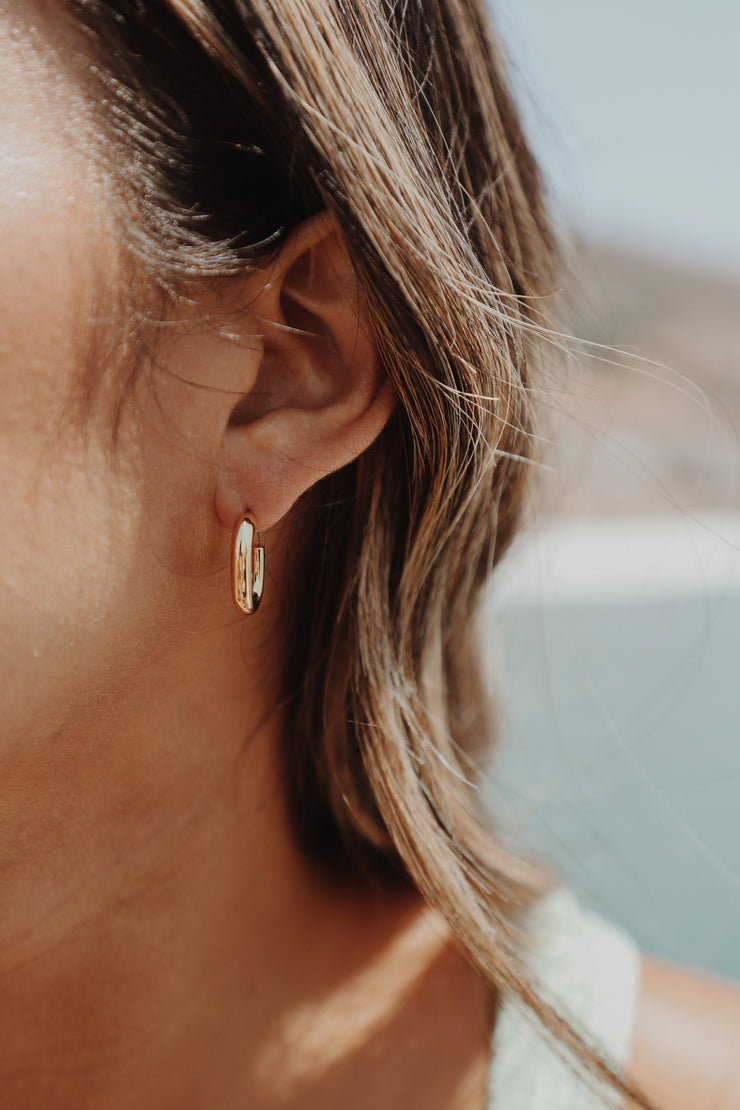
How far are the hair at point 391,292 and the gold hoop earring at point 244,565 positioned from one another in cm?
14

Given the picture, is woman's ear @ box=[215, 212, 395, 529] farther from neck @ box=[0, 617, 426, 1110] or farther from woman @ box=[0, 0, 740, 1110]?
neck @ box=[0, 617, 426, 1110]

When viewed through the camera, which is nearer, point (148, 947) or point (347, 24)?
point (347, 24)

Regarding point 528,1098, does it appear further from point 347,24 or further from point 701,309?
point 701,309

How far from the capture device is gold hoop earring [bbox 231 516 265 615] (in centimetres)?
72

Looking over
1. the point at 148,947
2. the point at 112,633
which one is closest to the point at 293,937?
the point at 148,947

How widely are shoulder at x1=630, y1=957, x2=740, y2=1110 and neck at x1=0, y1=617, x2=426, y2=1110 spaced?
0.98 ft

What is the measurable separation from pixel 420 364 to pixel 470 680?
0.50 metres

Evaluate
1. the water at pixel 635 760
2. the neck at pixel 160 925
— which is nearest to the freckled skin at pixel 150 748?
the neck at pixel 160 925

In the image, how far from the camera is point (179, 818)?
2.88 ft

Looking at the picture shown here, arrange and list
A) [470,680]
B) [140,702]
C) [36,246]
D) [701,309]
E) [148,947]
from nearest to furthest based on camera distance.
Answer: [36,246] → [140,702] → [148,947] → [470,680] → [701,309]

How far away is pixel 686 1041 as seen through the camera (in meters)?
0.98

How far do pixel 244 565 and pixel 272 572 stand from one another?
0.46ft

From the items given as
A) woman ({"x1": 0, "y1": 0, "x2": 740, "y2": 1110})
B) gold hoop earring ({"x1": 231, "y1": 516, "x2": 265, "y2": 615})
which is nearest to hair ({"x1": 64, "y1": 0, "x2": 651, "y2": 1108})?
woman ({"x1": 0, "y1": 0, "x2": 740, "y2": 1110})

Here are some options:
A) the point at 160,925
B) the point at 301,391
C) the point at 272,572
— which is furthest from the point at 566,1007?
the point at 301,391
